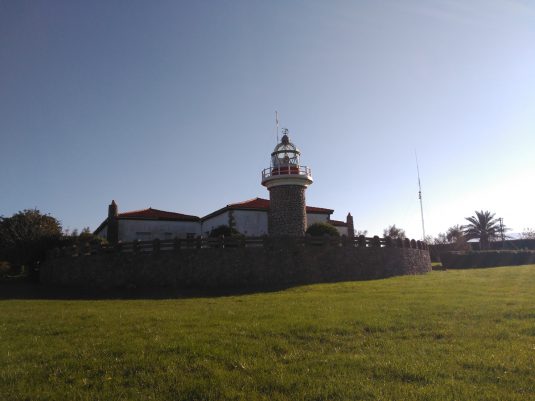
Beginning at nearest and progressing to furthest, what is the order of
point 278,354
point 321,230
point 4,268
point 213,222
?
1. point 278,354
2. point 321,230
3. point 4,268
4. point 213,222

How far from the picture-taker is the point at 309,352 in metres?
7.64

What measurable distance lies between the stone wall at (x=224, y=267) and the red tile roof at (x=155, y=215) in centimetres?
1165

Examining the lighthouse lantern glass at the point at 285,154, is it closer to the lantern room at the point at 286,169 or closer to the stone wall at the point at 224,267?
the lantern room at the point at 286,169

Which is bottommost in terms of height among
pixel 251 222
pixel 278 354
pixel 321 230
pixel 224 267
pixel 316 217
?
pixel 278 354

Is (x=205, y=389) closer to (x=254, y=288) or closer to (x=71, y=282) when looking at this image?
(x=254, y=288)

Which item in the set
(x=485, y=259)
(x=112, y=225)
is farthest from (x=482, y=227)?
(x=112, y=225)

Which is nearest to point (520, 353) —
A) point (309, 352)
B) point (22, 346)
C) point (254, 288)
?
point (309, 352)

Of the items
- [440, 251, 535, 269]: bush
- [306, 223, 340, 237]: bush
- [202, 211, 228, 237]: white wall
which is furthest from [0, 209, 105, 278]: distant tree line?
[440, 251, 535, 269]: bush

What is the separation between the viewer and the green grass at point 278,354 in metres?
5.89

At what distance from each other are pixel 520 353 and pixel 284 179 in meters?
25.6

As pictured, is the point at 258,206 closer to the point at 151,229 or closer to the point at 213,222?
the point at 213,222

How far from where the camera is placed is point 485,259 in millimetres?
40969

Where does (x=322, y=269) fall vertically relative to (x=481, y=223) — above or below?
below

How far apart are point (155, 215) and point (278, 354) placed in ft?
107
